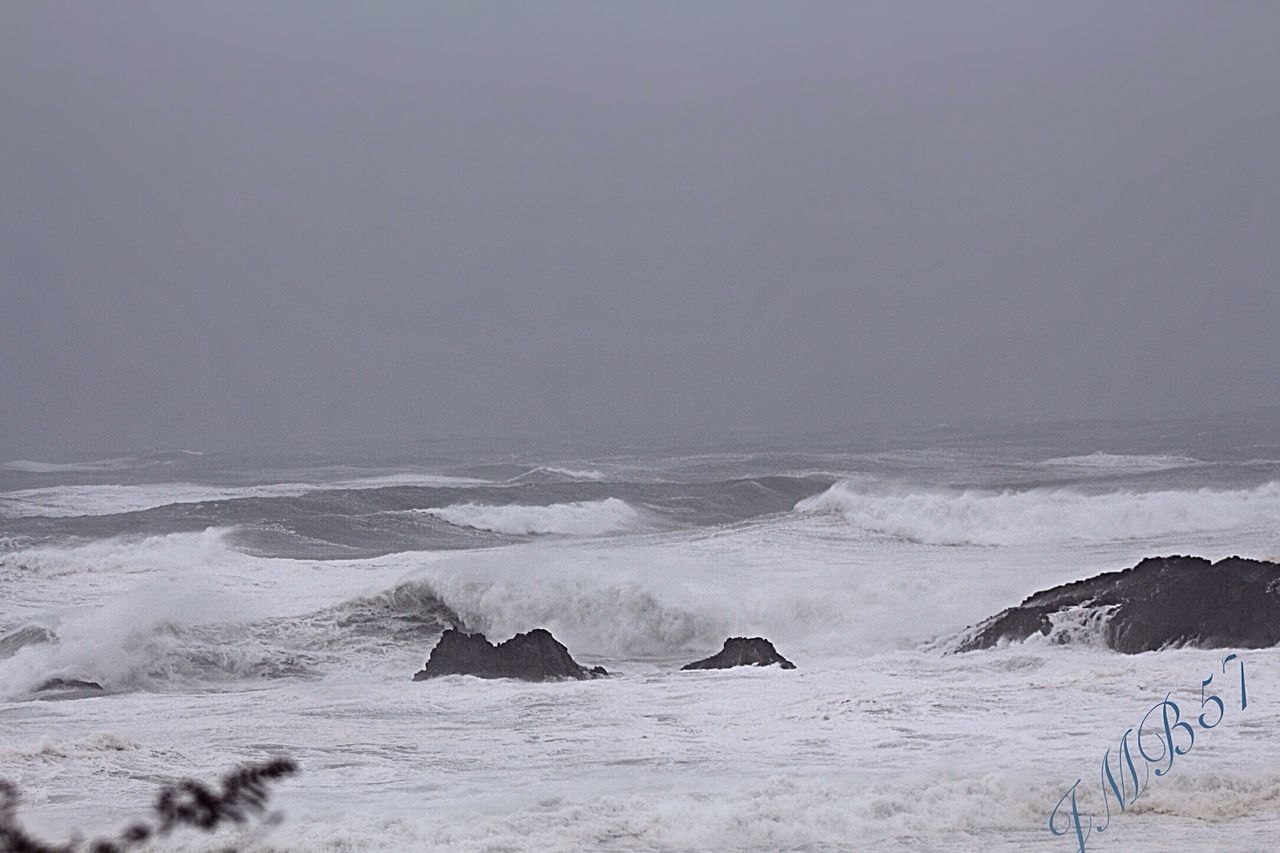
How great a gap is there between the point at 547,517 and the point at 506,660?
16820 mm

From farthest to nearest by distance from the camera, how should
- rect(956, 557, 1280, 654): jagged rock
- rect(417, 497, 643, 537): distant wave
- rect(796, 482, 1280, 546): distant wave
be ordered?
rect(417, 497, 643, 537): distant wave → rect(796, 482, 1280, 546): distant wave → rect(956, 557, 1280, 654): jagged rock

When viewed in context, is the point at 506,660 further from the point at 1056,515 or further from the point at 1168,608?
the point at 1056,515

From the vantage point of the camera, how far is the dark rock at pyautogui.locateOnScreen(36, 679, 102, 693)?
1109 centimetres

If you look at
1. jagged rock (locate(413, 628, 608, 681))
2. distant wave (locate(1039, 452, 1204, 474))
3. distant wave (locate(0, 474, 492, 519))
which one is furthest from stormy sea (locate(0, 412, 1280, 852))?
distant wave (locate(1039, 452, 1204, 474))

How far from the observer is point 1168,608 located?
9820mm

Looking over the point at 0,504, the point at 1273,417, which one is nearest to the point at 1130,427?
the point at 1273,417

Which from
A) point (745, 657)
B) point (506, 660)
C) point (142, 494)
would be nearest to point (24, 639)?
point (506, 660)

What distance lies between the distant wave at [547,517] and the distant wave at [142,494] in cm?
593

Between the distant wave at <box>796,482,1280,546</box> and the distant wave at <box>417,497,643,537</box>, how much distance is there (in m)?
4.31

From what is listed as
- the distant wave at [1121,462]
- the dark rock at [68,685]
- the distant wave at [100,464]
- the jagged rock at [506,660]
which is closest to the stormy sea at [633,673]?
the dark rock at [68,685]

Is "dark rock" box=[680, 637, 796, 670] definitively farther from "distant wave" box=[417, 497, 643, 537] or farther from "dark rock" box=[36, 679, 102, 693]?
"distant wave" box=[417, 497, 643, 537]

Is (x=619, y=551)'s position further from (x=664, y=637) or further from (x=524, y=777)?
(x=524, y=777)

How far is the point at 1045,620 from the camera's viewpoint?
1021 centimetres

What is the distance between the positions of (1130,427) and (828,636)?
46.2 meters
